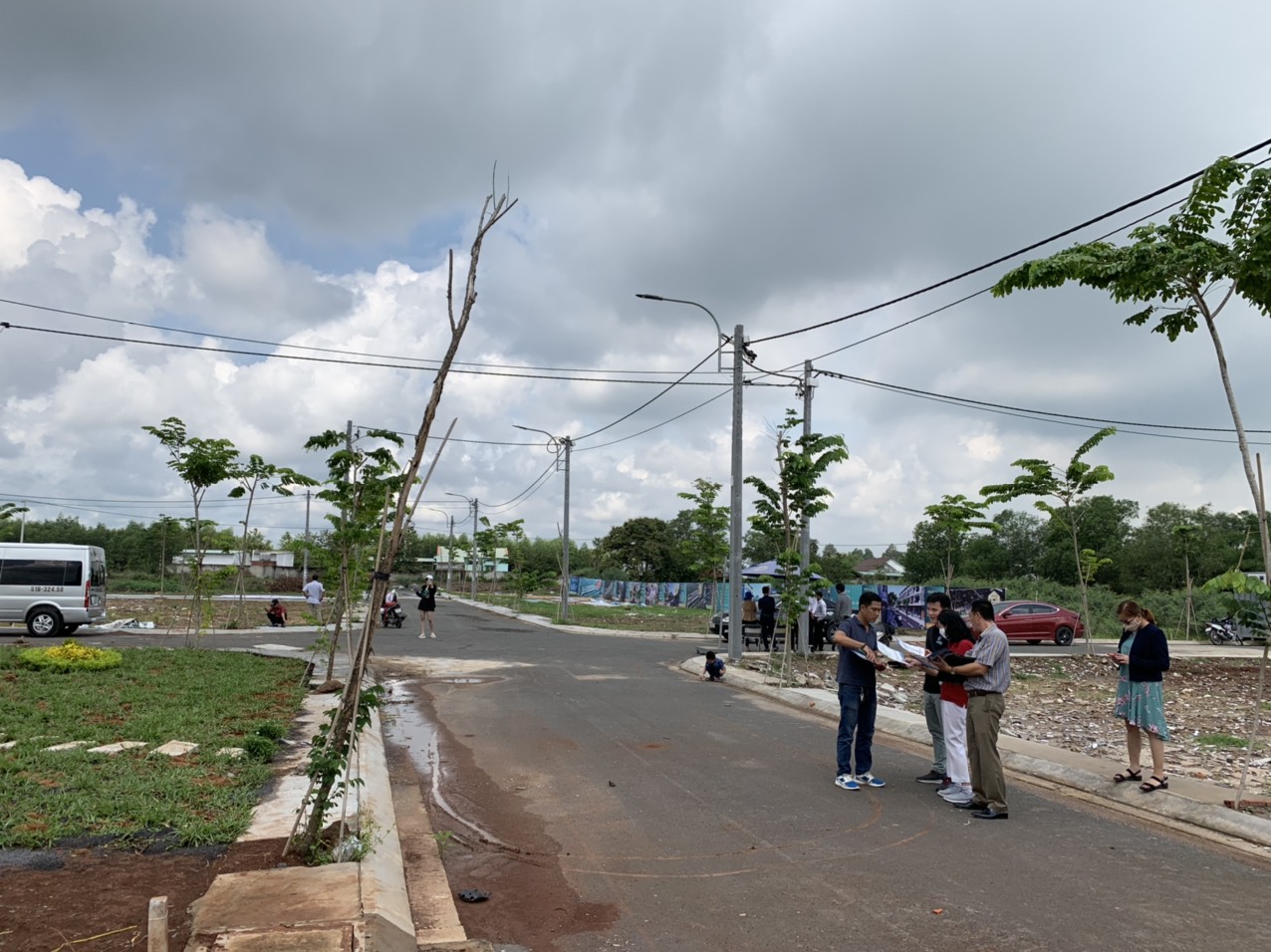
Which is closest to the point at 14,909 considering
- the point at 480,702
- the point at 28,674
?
the point at 480,702

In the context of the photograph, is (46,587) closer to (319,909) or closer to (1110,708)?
(319,909)

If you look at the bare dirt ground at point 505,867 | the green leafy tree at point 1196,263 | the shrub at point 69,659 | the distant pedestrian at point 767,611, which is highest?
the green leafy tree at point 1196,263

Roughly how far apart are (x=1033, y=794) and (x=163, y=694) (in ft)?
32.5

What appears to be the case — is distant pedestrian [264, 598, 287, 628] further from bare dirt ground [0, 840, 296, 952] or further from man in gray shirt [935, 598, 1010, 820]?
man in gray shirt [935, 598, 1010, 820]

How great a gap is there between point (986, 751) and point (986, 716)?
0.27 meters

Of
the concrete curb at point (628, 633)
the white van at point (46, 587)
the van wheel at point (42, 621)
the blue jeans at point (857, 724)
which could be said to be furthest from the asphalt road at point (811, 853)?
the concrete curb at point (628, 633)

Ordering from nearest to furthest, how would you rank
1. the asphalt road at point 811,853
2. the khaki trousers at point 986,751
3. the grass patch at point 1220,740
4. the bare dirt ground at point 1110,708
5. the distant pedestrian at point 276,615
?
the asphalt road at point 811,853 → the khaki trousers at point 986,751 → the bare dirt ground at point 1110,708 → the grass patch at point 1220,740 → the distant pedestrian at point 276,615

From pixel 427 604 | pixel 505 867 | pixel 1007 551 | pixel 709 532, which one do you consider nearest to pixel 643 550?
pixel 1007 551

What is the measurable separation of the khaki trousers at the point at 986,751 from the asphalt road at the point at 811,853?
0.88 feet

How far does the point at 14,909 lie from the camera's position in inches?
180

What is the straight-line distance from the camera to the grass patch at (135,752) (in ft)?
19.4

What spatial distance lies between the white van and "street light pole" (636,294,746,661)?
15267mm

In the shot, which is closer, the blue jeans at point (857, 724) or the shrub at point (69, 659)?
the blue jeans at point (857, 724)

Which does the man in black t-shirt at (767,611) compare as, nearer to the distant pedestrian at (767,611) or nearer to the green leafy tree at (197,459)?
the distant pedestrian at (767,611)
